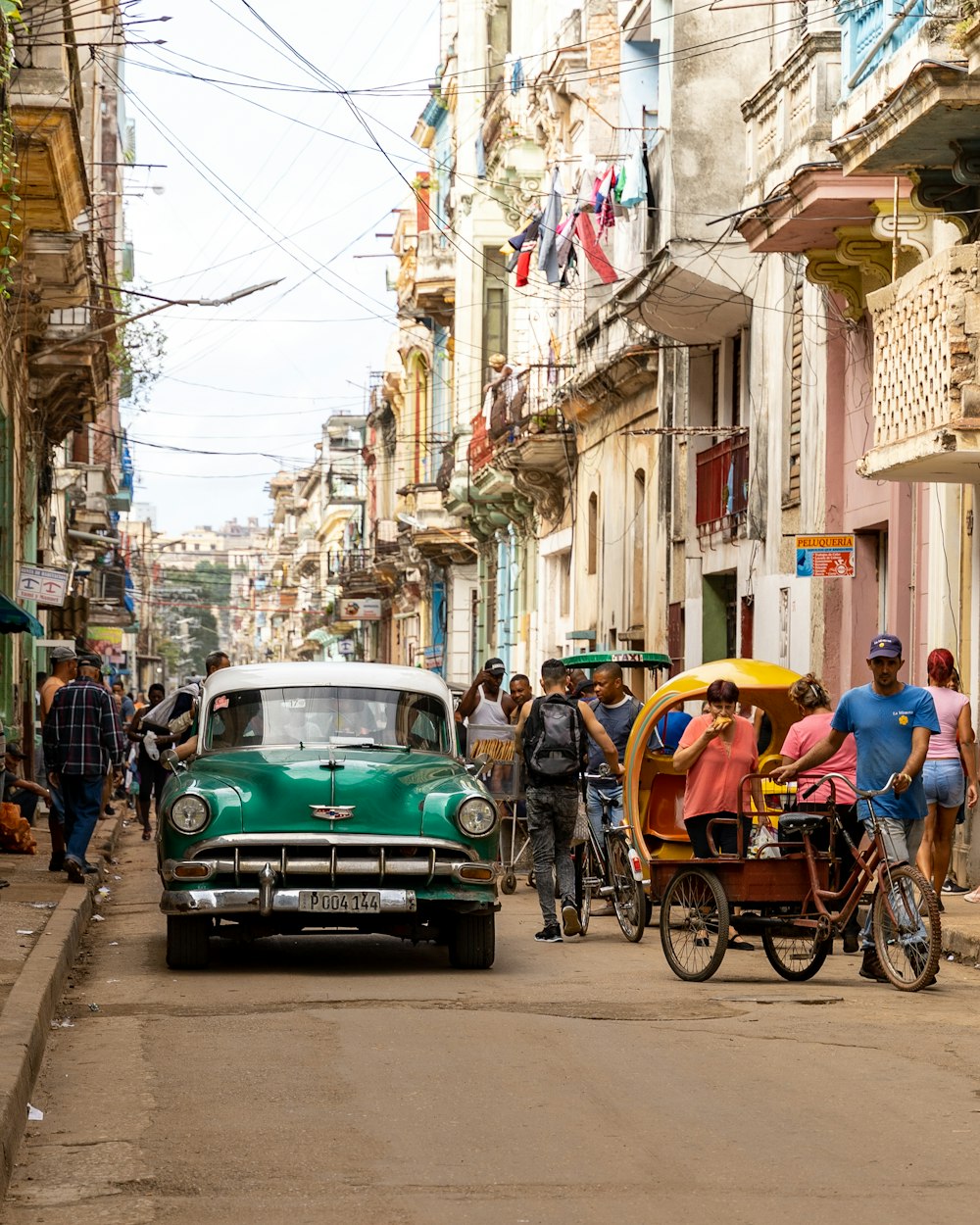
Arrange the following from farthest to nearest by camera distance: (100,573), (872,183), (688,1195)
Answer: (100,573)
(872,183)
(688,1195)

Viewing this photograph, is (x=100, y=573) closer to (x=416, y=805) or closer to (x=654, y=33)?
(x=654, y=33)

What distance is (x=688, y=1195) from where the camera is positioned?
659 cm

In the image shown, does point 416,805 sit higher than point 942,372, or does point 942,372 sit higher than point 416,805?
point 942,372

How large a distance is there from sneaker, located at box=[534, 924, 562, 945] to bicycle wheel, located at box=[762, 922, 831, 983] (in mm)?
2259

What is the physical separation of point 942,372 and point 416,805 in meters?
6.37

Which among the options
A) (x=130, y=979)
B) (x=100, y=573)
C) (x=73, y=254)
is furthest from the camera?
(x=100, y=573)

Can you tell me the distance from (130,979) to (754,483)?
14.7 m

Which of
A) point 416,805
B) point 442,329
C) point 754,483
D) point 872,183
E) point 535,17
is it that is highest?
point 535,17

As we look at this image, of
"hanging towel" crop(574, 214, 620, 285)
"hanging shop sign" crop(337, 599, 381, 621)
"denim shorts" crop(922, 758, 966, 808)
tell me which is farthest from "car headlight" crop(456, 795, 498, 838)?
"hanging shop sign" crop(337, 599, 381, 621)

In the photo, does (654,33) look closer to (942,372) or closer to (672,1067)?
(942,372)

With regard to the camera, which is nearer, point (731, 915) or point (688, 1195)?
point (688, 1195)

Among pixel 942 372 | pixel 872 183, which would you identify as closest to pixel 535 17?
pixel 872 183

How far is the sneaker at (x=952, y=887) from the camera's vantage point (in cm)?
1775

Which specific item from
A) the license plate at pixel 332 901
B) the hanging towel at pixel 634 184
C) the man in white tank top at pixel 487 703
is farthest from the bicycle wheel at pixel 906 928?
the hanging towel at pixel 634 184
